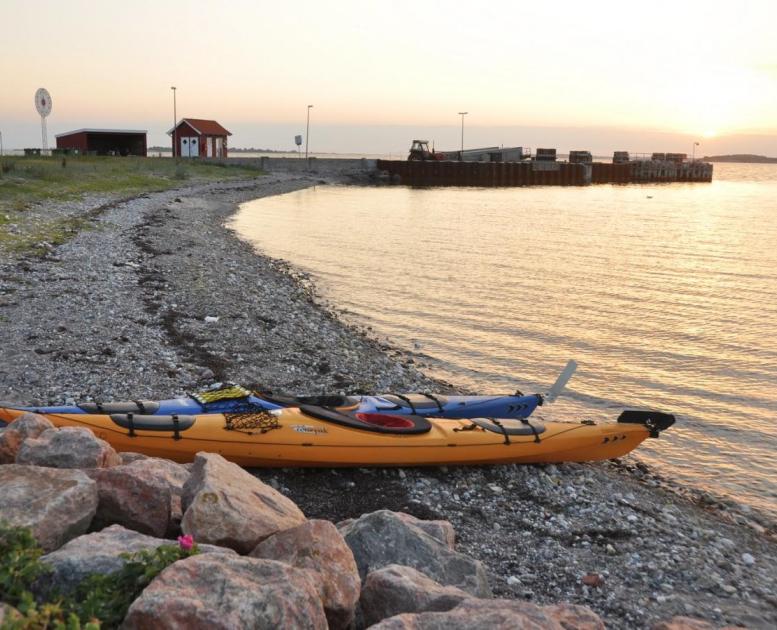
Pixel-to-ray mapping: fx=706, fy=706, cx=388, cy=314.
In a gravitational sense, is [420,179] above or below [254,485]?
above

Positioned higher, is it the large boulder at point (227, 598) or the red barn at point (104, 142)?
the red barn at point (104, 142)

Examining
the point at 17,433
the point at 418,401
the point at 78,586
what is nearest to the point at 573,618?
the point at 78,586

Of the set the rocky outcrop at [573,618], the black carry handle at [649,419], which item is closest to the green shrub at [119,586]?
the rocky outcrop at [573,618]

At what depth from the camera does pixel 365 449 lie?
26.9 ft

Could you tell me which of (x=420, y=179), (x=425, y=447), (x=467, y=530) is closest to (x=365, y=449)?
(x=425, y=447)

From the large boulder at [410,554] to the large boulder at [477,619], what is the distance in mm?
1080

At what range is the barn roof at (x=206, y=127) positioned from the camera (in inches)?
2955

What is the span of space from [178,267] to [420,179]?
67.8 meters

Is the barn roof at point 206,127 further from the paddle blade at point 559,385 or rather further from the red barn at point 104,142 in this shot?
the paddle blade at point 559,385

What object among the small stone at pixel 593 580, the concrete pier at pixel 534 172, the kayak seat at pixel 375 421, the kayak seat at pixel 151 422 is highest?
the concrete pier at pixel 534 172

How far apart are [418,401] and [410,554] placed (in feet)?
Answer: 14.2

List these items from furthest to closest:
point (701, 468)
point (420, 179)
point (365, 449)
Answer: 1. point (420, 179)
2. point (701, 468)
3. point (365, 449)

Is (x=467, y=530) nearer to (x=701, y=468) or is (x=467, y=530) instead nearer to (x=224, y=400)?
(x=224, y=400)

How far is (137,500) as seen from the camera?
475cm
